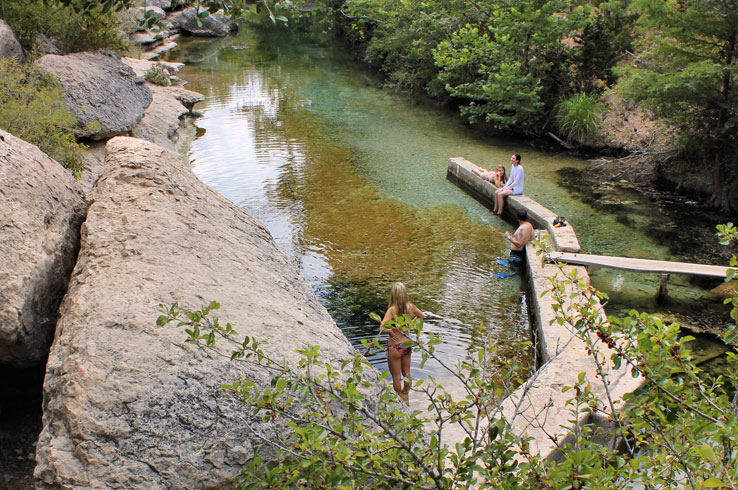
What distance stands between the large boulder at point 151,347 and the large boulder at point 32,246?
25 cm

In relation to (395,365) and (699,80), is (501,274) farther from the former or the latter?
(699,80)

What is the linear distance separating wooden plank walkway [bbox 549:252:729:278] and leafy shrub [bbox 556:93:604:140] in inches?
303

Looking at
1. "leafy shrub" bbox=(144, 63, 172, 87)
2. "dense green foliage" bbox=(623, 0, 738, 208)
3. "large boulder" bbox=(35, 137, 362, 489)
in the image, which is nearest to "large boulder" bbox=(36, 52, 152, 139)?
"leafy shrub" bbox=(144, 63, 172, 87)

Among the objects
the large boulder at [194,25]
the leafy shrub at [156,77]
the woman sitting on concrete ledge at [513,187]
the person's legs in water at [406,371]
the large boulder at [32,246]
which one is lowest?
the person's legs in water at [406,371]

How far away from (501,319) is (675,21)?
7169 mm

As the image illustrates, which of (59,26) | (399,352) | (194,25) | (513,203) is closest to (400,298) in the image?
(399,352)

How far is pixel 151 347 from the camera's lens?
3.96 metres

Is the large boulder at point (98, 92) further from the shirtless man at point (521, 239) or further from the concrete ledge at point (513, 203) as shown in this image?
the shirtless man at point (521, 239)

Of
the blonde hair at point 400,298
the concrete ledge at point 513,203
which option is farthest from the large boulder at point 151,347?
the concrete ledge at point 513,203

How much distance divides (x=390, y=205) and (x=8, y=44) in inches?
343

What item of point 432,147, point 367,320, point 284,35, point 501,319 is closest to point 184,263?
point 367,320

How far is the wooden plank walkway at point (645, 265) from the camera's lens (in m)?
8.80

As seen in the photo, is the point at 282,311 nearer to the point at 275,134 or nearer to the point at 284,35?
the point at 275,134

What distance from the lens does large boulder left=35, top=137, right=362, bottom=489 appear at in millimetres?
3549
